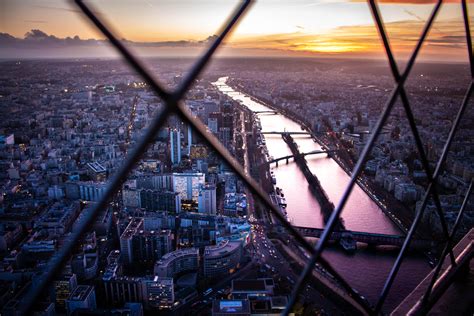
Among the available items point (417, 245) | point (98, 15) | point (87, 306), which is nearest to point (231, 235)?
point (87, 306)

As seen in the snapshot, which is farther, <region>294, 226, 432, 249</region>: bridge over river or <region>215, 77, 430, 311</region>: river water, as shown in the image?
<region>294, 226, 432, 249</region>: bridge over river

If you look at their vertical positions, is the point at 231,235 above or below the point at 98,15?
below

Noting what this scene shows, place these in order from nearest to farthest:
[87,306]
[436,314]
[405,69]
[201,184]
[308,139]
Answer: [405,69] → [436,314] → [87,306] → [201,184] → [308,139]

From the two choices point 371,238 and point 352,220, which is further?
point 352,220

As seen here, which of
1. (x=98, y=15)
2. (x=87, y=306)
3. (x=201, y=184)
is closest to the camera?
(x=98, y=15)

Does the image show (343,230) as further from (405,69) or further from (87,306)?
(405,69)

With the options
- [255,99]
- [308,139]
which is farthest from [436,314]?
[255,99]

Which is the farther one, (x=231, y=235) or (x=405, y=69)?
(x=231, y=235)

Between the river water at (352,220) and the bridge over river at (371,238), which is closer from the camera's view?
the river water at (352,220)
